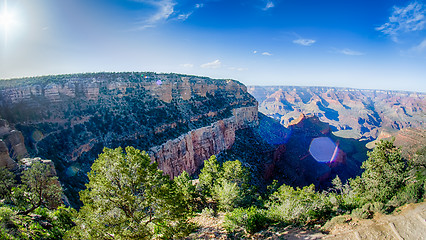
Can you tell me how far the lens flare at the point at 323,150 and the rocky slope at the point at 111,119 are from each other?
1175 inches

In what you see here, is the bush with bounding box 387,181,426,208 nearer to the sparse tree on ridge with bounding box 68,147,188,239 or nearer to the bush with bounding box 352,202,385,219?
the bush with bounding box 352,202,385,219

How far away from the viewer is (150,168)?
10.1 m

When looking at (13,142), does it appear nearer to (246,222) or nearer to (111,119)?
(111,119)

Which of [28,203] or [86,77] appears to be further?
[86,77]

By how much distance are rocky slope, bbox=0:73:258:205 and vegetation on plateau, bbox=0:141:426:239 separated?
1189 cm

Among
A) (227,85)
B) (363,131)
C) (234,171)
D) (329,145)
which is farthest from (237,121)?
(363,131)

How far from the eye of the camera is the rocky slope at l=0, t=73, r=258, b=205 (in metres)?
29.2

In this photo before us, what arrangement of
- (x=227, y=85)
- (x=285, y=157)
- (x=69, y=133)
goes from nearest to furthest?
1. (x=69, y=133)
2. (x=285, y=157)
3. (x=227, y=85)

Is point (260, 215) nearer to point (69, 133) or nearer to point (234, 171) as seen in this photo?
point (234, 171)

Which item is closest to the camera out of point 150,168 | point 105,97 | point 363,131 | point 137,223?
point 137,223

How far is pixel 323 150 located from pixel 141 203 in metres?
71.0

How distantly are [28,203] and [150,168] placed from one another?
9632 mm

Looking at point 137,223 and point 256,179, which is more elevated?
point 137,223

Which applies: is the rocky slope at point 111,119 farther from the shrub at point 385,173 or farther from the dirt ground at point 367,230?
the shrub at point 385,173
